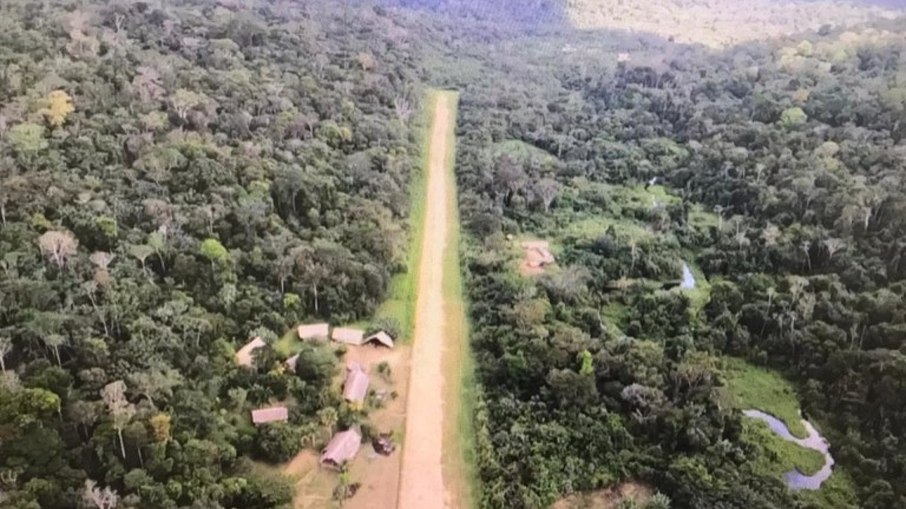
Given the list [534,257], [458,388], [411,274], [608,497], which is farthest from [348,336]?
[608,497]

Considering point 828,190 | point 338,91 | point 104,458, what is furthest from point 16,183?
point 828,190

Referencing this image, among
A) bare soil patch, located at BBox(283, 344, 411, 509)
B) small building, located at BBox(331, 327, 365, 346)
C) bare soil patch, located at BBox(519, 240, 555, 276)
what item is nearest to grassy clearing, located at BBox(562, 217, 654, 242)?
bare soil patch, located at BBox(519, 240, 555, 276)

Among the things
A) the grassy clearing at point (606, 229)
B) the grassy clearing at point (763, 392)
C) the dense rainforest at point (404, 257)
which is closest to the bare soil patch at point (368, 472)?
the dense rainforest at point (404, 257)

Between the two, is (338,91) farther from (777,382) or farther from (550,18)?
(550,18)

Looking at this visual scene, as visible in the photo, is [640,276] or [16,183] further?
[640,276]

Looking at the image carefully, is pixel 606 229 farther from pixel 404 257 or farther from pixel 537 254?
pixel 404 257

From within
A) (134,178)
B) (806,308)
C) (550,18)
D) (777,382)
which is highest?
(550,18)

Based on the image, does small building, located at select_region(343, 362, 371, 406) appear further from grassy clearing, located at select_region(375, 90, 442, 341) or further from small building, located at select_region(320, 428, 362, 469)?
grassy clearing, located at select_region(375, 90, 442, 341)
